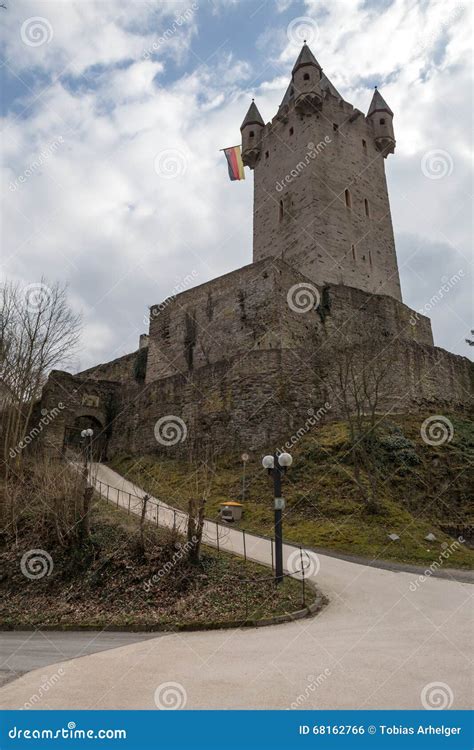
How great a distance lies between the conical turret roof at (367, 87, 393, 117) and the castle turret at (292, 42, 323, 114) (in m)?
4.82

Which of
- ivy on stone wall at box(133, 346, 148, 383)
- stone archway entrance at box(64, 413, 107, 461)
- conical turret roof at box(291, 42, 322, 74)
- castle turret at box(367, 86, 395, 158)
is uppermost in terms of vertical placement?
conical turret roof at box(291, 42, 322, 74)

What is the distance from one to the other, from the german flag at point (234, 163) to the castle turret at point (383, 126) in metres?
9.65

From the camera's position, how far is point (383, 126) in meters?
32.6

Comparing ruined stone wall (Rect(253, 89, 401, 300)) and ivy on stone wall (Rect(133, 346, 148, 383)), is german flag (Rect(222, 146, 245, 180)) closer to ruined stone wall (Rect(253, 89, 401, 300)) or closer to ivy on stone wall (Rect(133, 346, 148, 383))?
ruined stone wall (Rect(253, 89, 401, 300))

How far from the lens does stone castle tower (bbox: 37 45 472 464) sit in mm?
19219

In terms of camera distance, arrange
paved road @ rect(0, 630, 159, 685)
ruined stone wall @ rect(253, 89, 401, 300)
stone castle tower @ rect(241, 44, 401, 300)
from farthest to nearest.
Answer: stone castle tower @ rect(241, 44, 401, 300), ruined stone wall @ rect(253, 89, 401, 300), paved road @ rect(0, 630, 159, 685)

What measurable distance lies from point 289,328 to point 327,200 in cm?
1071

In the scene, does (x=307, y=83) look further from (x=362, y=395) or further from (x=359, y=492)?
(x=359, y=492)

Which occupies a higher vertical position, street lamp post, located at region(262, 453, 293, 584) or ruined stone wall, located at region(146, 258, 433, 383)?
ruined stone wall, located at region(146, 258, 433, 383)

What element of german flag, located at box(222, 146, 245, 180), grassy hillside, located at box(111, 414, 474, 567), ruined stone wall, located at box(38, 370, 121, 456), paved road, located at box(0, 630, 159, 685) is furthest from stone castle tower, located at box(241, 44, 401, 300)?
paved road, located at box(0, 630, 159, 685)

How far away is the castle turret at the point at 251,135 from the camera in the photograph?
110ft

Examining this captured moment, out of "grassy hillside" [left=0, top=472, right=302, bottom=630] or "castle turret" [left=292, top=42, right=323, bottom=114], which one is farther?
"castle turret" [left=292, top=42, right=323, bottom=114]

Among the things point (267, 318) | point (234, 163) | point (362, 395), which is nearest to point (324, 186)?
point (234, 163)

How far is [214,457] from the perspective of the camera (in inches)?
728
